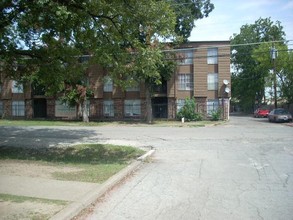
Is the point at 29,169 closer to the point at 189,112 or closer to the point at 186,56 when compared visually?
the point at 189,112

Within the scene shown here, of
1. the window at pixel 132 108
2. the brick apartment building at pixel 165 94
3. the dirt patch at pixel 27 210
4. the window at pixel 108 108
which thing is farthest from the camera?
the window at pixel 108 108

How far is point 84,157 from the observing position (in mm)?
14680

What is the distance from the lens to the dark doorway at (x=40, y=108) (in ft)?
164

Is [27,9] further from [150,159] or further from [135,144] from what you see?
[135,144]

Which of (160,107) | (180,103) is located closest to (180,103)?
(180,103)

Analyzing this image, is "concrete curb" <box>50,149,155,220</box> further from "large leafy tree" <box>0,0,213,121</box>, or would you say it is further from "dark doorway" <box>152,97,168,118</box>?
"dark doorway" <box>152,97,168,118</box>

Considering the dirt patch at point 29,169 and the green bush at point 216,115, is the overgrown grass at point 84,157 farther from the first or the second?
the green bush at point 216,115

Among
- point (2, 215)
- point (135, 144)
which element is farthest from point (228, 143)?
point (2, 215)

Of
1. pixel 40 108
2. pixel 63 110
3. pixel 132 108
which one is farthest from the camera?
pixel 40 108

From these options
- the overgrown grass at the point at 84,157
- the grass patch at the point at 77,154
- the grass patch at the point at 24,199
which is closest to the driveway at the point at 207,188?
the grass patch at the point at 24,199

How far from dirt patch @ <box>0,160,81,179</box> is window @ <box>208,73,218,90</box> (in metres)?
32.8

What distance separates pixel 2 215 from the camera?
6.44 meters

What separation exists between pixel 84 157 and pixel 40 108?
37.4m

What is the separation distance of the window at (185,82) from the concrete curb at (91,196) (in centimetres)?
3233
